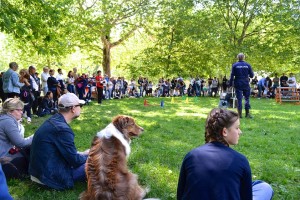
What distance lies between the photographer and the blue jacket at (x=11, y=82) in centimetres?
963

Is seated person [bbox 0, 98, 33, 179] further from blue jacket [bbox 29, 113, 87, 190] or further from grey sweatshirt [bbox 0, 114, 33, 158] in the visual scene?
blue jacket [bbox 29, 113, 87, 190]

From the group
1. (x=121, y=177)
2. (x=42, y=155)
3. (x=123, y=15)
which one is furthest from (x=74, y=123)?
(x=123, y=15)

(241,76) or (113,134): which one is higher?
(241,76)

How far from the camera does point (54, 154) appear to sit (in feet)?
14.1

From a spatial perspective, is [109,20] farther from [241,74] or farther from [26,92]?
[241,74]

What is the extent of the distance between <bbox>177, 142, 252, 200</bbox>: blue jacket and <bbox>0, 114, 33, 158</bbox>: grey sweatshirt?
324 centimetres

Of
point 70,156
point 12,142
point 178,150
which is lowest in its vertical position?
point 178,150

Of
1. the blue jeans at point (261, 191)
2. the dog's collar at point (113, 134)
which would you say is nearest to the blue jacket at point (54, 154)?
the dog's collar at point (113, 134)

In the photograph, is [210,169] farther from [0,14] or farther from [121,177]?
[0,14]

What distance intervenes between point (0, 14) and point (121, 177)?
6536 mm

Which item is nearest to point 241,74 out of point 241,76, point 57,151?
point 241,76

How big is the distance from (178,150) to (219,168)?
14.7 feet

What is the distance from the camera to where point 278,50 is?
2395 centimetres

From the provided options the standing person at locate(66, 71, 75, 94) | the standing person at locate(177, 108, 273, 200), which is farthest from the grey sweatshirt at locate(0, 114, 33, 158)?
the standing person at locate(66, 71, 75, 94)
